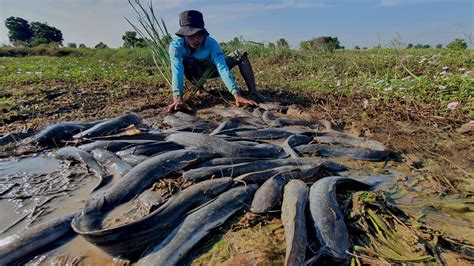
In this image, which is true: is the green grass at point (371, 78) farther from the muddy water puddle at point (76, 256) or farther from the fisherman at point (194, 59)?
the muddy water puddle at point (76, 256)

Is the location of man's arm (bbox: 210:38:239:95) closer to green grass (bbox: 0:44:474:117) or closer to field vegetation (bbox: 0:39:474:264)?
field vegetation (bbox: 0:39:474:264)

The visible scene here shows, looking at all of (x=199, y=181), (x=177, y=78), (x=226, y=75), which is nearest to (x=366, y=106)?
(x=226, y=75)

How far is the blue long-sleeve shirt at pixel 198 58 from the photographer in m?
5.63

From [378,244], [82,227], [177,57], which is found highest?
[177,57]

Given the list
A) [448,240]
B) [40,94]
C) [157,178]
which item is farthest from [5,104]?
[448,240]

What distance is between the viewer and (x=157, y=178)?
3.11 m

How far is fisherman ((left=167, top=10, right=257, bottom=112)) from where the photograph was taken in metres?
5.62

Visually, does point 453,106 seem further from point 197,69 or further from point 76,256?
point 76,256

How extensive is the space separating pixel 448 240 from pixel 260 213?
1.31 metres

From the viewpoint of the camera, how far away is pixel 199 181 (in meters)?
3.09

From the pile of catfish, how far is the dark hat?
157 centimetres

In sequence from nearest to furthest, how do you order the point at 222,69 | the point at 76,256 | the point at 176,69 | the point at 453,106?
the point at 76,256 → the point at 453,106 → the point at 176,69 → the point at 222,69

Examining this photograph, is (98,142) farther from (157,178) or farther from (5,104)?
(5,104)

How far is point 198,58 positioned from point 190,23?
702mm
